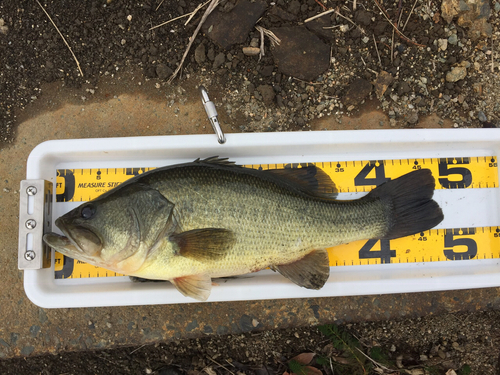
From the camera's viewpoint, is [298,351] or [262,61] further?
[298,351]

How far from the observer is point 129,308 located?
8.69 ft

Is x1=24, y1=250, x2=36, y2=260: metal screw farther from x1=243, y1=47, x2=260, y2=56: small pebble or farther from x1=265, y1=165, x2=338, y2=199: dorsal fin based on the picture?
x1=243, y1=47, x2=260, y2=56: small pebble

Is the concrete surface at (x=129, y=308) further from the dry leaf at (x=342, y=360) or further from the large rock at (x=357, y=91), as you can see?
the dry leaf at (x=342, y=360)

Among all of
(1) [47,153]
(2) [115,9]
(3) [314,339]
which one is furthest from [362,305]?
(2) [115,9]

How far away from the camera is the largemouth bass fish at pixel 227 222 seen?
1.97 meters

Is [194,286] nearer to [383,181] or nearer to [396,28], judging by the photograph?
[383,181]

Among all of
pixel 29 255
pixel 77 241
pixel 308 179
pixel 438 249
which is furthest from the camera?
pixel 438 249

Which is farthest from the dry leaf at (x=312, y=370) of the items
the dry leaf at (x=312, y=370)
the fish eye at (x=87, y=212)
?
the fish eye at (x=87, y=212)

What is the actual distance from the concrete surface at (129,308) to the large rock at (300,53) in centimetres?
45

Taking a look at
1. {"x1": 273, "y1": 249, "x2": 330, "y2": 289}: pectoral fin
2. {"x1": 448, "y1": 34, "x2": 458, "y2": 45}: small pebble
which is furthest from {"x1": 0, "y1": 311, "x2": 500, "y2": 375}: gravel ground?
{"x1": 448, "y1": 34, "x2": 458, "y2": 45}: small pebble

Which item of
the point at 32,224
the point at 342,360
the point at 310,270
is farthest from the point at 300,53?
the point at 342,360

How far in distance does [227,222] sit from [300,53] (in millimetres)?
1578

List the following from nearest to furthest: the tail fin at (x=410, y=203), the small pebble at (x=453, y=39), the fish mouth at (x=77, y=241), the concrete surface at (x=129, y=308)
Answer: the fish mouth at (x=77, y=241) < the tail fin at (x=410, y=203) < the concrete surface at (x=129, y=308) < the small pebble at (x=453, y=39)

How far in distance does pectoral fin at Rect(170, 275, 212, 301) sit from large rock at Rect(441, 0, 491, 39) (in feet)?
9.41
